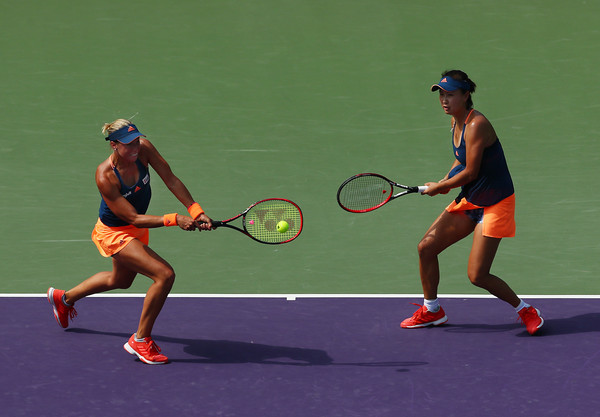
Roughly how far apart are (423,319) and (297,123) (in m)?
4.38

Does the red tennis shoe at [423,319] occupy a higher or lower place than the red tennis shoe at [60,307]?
lower

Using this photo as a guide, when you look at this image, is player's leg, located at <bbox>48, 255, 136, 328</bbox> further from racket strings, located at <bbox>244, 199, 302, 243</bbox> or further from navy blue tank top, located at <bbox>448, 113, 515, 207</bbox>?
navy blue tank top, located at <bbox>448, 113, 515, 207</bbox>

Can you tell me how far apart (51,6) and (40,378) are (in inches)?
322

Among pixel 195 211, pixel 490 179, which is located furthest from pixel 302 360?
pixel 490 179

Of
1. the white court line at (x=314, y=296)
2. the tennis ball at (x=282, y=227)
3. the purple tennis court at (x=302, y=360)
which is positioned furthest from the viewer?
the white court line at (x=314, y=296)

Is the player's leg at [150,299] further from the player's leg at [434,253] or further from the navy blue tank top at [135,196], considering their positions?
the player's leg at [434,253]

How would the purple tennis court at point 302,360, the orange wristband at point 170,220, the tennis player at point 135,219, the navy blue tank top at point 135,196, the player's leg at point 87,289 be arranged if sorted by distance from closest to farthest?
the purple tennis court at point 302,360
the orange wristband at point 170,220
the tennis player at point 135,219
the navy blue tank top at point 135,196
the player's leg at point 87,289

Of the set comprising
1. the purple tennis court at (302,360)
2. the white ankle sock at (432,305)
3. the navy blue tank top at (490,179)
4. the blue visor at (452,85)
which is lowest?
the purple tennis court at (302,360)

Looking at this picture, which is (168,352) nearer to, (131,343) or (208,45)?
(131,343)

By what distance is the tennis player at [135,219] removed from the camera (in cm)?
629

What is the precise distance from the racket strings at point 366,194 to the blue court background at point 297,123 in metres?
1.05

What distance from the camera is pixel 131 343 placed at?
6379mm

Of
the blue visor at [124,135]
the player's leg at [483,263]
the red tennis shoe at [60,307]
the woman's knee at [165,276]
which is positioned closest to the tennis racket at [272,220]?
the woman's knee at [165,276]

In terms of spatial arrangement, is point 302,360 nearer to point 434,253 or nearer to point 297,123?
point 434,253
